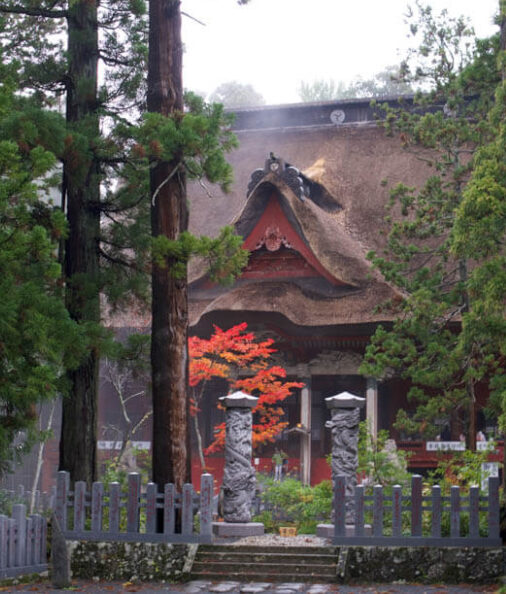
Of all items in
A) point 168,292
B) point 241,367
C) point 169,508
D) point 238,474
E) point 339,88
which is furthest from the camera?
point 339,88

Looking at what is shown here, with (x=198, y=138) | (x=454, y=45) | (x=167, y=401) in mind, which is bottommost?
(x=167, y=401)

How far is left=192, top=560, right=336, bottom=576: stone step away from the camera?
1218 cm

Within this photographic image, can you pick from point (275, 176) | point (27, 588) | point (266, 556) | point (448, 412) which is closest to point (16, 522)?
point (27, 588)

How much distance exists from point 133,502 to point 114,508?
0.86 ft

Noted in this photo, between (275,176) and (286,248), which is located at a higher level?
(275,176)

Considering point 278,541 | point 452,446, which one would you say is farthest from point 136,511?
point 452,446

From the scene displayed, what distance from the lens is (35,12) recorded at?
1454 centimetres

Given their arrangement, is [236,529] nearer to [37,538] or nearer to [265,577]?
[265,577]

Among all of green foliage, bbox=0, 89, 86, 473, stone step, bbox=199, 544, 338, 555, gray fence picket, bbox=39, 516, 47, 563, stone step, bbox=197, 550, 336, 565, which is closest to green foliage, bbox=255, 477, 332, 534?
stone step, bbox=199, 544, 338, 555

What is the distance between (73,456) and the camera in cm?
1399

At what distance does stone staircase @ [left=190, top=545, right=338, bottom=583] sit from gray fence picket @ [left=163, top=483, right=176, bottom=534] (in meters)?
0.49

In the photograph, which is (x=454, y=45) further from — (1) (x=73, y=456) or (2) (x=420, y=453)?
(1) (x=73, y=456)

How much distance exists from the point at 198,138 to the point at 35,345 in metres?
3.91

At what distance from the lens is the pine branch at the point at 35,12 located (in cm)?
1444
